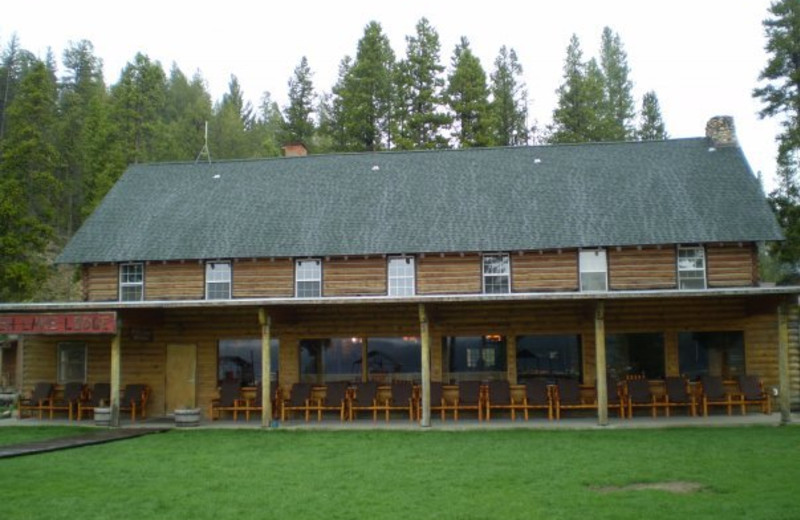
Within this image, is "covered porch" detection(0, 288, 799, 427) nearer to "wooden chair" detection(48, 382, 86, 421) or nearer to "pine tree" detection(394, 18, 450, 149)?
"wooden chair" detection(48, 382, 86, 421)

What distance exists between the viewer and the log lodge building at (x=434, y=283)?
2088 cm

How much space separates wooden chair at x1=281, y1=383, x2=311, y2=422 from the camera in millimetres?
20027

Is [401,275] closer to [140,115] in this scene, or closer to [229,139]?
[140,115]

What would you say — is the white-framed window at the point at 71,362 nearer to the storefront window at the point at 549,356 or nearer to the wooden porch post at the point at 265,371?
the wooden porch post at the point at 265,371

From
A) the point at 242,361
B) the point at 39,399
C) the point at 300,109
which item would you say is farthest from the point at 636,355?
the point at 300,109

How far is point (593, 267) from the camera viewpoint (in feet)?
71.1

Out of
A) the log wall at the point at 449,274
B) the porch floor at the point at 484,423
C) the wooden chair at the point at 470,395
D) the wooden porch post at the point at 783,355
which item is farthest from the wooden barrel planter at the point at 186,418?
the wooden porch post at the point at 783,355

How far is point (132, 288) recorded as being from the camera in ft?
76.7

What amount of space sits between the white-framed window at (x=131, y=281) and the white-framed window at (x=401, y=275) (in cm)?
758

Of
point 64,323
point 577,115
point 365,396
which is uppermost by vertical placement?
point 577,115

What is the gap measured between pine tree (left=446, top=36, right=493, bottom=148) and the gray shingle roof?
13.4 m

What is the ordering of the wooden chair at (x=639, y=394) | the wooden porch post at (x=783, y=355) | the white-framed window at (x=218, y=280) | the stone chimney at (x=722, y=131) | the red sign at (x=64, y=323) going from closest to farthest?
the wooden porch post at (x=783, y=355), the red sign at (x=64, y=323), the wooden chair at (x=639, y=394), the white-framed window at (x=218, y=280), the stone chimney at (x=722, y=131)

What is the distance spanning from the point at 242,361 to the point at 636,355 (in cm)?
1095

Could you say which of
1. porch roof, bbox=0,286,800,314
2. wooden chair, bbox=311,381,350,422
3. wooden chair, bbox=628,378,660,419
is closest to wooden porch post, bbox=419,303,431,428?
porch roof, bbox=0,286,800,314
